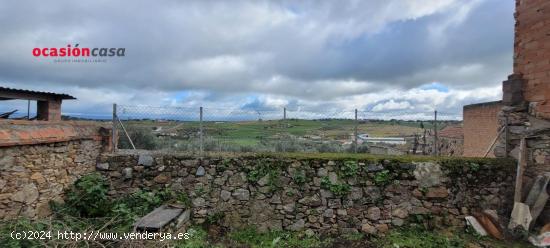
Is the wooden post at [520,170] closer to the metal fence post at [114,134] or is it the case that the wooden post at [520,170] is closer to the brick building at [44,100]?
the metal fence post at [114,134]

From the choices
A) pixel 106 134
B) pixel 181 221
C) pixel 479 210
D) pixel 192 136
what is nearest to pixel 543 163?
pixel 479 210

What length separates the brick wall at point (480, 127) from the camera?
1211 cm

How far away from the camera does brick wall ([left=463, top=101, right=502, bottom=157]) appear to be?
1211cm

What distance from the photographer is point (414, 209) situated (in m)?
5.02

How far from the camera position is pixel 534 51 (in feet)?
16.7

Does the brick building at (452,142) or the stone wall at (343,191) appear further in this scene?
the brick building at (452,142)

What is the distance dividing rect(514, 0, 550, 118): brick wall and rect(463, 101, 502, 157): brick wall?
7786 mm

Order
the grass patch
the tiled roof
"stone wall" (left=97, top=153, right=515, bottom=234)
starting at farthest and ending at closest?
the tiled roof, "stone wall" (left=97, top=153, right=515, bottom=234), the grass patch

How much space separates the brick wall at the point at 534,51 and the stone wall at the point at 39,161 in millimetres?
8271

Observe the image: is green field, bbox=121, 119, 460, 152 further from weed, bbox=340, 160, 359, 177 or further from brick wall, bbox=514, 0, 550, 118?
brick wall, bbox=514, 0, 550, 118

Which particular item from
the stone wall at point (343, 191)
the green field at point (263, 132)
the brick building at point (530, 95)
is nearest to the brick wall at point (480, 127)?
the green field at point (263, 132)

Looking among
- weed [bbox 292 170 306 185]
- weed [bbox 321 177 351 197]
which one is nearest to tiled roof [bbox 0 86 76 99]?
weed [bbox 292 170 306 185]

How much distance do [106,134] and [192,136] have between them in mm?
1851

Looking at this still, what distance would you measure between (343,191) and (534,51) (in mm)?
4290
